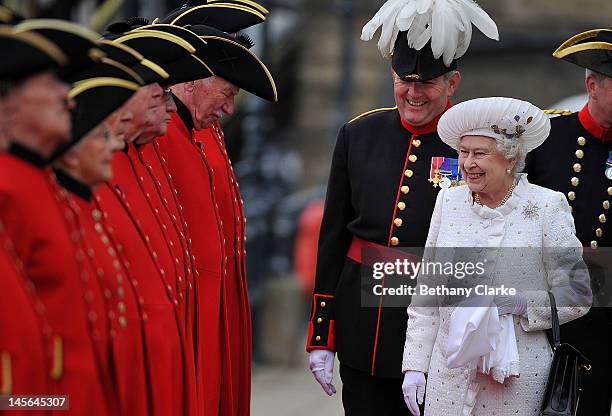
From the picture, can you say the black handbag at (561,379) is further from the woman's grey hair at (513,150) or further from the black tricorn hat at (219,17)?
the black tricorn hat at (219,17)

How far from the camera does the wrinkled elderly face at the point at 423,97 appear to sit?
4.95m

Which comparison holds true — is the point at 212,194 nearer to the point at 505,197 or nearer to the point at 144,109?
the point at 144,109

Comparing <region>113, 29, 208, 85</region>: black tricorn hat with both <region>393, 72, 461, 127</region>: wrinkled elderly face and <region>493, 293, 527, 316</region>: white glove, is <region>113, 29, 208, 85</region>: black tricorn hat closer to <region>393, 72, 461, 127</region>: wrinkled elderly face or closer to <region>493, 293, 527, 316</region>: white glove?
<region>393, 72, 461, 127</region>: wrinkled elderly face

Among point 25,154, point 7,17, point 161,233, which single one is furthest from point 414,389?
point 7,17

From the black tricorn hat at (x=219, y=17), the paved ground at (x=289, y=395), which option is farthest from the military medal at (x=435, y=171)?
the paved ground at (x=289, y=395)

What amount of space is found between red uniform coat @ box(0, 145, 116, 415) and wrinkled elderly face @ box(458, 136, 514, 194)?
1518 millimetres

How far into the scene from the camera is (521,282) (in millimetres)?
4391

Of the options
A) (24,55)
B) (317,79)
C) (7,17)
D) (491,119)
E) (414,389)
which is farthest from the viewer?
(317,79)

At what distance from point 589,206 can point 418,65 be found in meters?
0.86

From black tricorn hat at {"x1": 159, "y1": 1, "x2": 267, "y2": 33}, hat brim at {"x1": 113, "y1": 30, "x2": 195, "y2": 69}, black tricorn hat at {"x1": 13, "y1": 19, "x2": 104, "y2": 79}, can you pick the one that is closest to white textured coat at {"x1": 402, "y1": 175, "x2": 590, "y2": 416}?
hat brim at {"x1": 113, "y1": 30, "x2": 195, "y2": 69}

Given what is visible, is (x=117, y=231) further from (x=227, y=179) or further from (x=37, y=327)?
(x=227, y=179)

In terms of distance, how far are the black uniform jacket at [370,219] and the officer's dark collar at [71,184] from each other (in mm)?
1745

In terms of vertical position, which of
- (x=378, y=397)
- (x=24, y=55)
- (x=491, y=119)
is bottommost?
(x=378, y=397)

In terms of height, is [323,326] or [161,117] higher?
[161,117]
